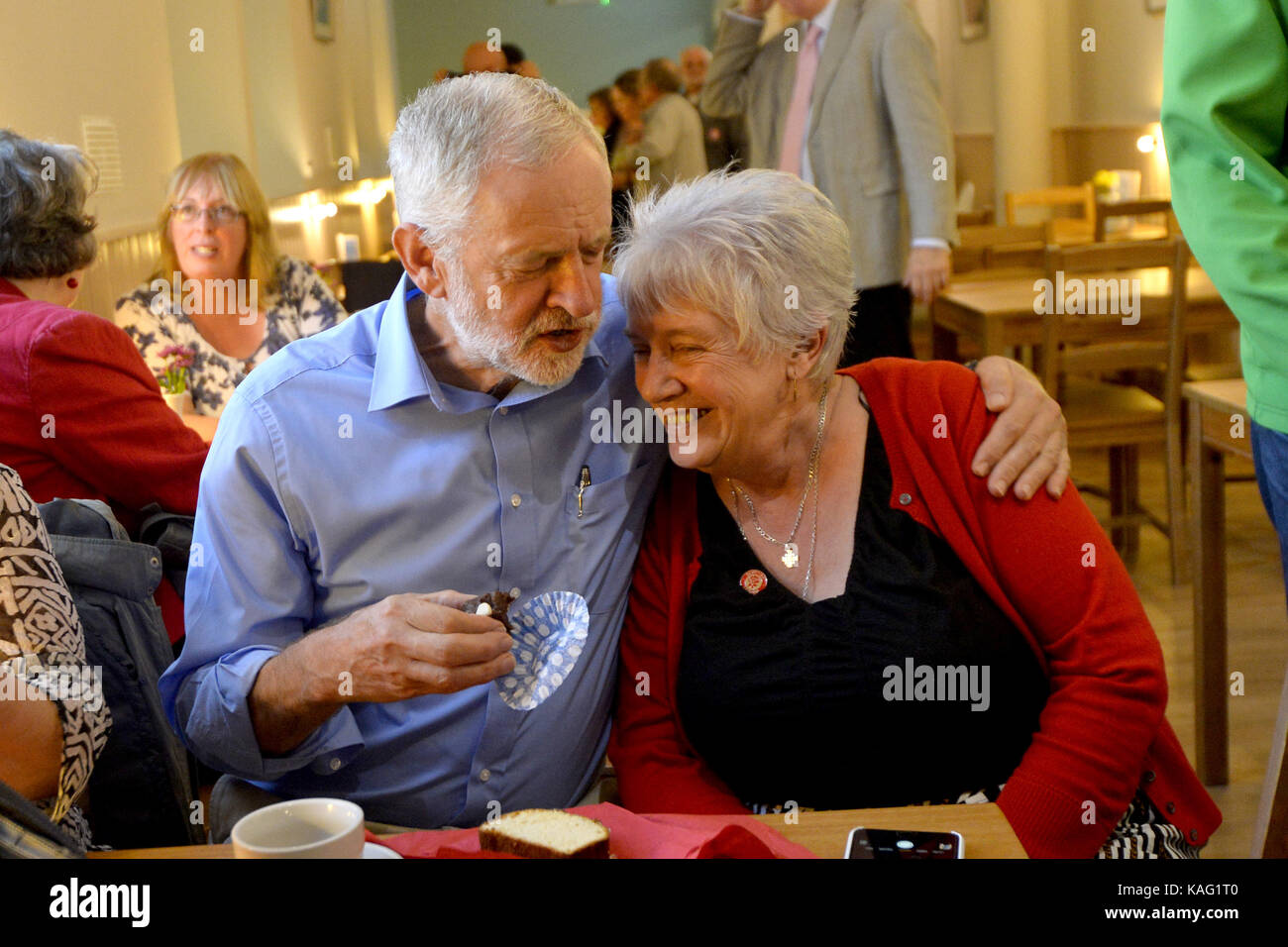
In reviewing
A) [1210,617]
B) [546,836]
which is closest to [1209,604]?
[1210,617]

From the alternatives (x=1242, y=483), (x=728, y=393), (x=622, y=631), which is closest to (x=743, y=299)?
(x=728, y=393)

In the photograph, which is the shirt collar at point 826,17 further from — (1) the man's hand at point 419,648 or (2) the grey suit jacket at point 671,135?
(1) the man's hand at point 419,648

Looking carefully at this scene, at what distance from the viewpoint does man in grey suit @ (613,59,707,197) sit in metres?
4.86

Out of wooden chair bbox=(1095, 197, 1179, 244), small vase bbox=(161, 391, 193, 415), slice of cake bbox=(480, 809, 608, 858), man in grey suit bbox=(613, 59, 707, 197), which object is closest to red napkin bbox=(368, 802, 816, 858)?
slice of cake bbox=(480, 809, 608, 858)

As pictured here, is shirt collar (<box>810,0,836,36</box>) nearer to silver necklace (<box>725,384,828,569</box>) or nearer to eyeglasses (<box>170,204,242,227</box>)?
eyeglasses (<box>170,204,242,227</box>)

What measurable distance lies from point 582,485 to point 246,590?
1.30 feet

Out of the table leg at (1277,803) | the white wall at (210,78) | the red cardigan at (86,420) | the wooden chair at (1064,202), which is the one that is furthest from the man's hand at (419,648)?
the wooden chair at (1064,202)

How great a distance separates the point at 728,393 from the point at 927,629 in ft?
1.15

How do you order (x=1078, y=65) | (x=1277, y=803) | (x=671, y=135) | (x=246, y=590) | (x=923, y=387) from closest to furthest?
(x=246, y=590), (x=923, y=387), (x=1277, y=803), (x=671, y=135), (x=1078, y=65)

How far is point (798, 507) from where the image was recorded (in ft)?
4.94

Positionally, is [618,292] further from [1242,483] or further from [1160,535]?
[1242,483]

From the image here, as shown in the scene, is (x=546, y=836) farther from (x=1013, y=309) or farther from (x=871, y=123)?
(x=1013, y=309)

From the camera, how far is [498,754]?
1395 mm
